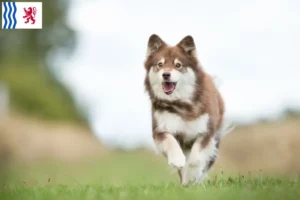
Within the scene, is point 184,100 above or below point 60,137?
above

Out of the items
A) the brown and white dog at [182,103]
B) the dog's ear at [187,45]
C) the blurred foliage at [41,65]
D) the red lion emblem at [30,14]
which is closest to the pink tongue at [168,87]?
the brown and white dog at [182,103]

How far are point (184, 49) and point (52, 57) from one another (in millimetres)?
972

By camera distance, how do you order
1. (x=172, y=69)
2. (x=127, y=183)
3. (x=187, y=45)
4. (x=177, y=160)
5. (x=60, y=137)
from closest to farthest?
(x=177, y=160) → (x=172, y=69) → (x=187, y=45) → (x=127, y=183) → (x=60, y=137)

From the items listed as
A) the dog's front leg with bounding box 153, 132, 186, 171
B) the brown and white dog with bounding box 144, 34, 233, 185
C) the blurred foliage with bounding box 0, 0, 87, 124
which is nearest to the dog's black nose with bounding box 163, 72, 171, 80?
the brown and white dog with bounding box 144, 34, 233, 185

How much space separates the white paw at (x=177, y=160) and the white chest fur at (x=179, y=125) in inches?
6.6

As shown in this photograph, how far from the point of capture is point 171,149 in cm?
354

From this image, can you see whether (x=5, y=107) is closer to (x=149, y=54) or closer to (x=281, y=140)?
(x=149, y=54)

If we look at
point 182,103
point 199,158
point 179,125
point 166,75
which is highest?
point 166,75

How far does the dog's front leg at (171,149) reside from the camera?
11.5ft

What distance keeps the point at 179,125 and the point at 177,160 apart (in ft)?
0.78

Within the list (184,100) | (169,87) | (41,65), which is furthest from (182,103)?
(41,65)

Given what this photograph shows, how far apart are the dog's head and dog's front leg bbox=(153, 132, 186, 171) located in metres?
0.24

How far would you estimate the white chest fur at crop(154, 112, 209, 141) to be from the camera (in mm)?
3637

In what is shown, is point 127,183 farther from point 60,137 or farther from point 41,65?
point 41,65
